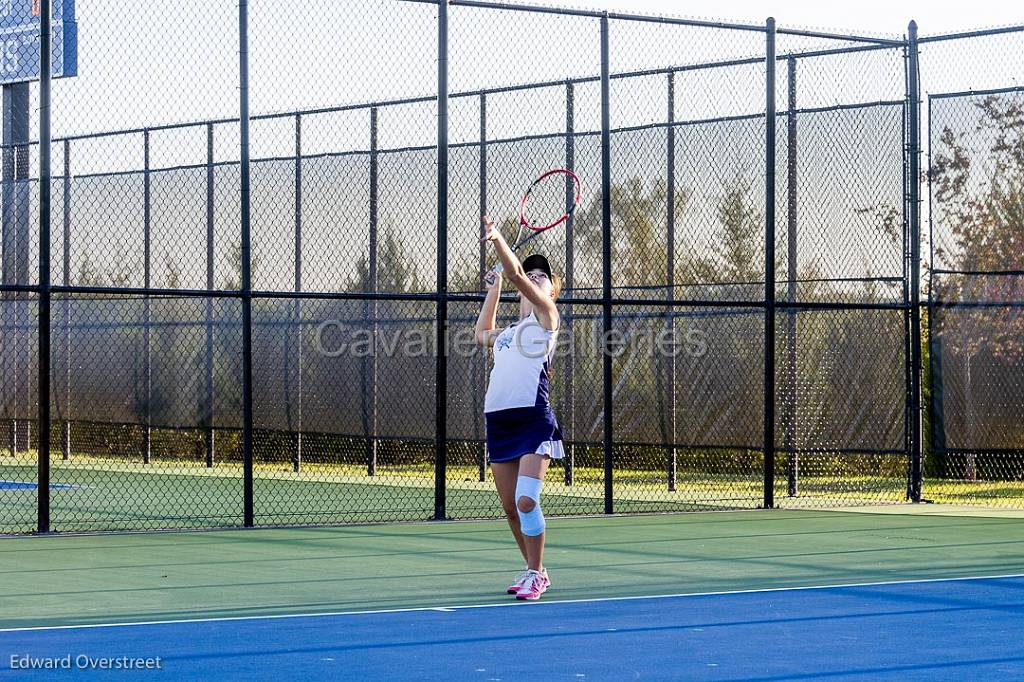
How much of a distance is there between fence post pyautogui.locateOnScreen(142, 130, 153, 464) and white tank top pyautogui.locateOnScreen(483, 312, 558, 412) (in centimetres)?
1011

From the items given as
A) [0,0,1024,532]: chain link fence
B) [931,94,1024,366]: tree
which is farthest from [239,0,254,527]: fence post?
[931,94,1024,366]: tree

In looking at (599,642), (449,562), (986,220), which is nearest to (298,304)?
(986,220)

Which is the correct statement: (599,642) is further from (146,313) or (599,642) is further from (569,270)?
(146,313)

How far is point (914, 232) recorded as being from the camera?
1387 centimetres

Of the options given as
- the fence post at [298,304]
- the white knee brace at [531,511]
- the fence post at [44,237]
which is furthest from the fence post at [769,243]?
the fence post at [44,237]

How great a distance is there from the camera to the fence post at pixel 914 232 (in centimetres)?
1388

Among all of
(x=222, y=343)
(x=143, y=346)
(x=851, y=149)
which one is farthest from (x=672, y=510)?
(x=143, y=346)

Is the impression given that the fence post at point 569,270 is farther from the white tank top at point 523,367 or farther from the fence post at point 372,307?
the white tank top at point 523,367

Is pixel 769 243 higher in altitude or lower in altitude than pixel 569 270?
higher

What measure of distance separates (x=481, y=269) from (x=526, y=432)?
7980 mm

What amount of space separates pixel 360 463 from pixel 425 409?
2.27 meters

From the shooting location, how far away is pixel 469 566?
967 centimetres

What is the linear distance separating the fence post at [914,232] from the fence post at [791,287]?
1041 mm

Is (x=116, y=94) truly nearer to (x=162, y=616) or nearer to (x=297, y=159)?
(x=297, y=159)
